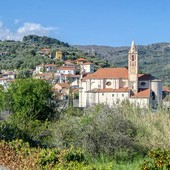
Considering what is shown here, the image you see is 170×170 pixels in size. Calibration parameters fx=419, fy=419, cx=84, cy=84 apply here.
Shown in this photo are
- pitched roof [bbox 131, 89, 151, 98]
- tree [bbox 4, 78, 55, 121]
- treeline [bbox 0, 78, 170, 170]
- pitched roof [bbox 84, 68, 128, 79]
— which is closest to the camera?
treeline [bbox 0, 78, 170, 170]

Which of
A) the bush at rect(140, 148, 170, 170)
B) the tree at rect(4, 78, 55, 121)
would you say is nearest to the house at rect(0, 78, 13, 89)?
the tree at rect(4, 78, 55, 121)

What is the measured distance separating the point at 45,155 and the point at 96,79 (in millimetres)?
59000

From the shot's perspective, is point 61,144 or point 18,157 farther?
point 61,144

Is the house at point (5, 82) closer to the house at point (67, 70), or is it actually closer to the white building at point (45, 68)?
the white building at point (45, 68)

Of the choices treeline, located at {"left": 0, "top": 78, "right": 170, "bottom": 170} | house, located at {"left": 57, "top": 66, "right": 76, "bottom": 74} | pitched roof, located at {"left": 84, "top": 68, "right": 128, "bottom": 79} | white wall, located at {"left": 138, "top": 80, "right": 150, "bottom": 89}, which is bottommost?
treeline, located at {"left": 0, "top": 78, "right": 170, "bottom": 170}

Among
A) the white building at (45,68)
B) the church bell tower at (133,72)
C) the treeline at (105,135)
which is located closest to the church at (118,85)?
the church bell tower at (133,72)

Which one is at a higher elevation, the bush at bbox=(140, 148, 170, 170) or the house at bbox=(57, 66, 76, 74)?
the house at bbox=(57, 66, 76, 74)

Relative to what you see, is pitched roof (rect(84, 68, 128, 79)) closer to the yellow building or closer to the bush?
the yellow building

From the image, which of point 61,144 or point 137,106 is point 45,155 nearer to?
point 61,144

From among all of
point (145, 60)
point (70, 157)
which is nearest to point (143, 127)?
point (70, 157)

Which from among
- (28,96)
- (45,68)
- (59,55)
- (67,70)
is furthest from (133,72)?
(59,55)

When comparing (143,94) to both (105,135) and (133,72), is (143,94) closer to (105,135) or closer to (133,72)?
(133,72)

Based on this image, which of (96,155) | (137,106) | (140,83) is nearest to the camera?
(96,155)

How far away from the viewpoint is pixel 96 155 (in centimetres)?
1266
